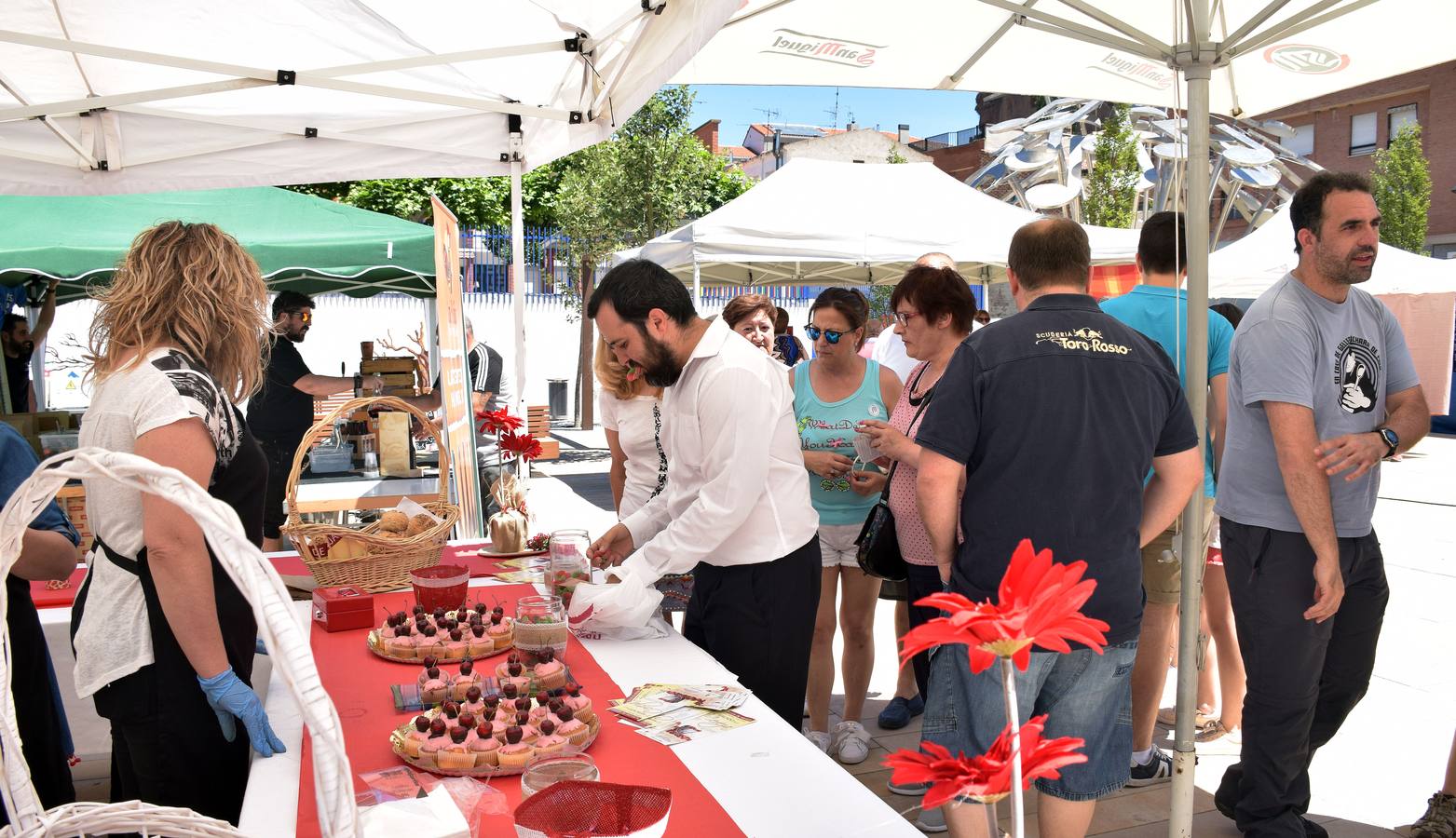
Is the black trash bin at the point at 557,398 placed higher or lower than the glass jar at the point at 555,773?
lower

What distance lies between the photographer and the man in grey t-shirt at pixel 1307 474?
275 centimetres

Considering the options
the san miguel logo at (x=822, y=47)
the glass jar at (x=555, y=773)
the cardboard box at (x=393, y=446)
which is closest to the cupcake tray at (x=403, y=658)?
the glass jar at (x=555, y=773)

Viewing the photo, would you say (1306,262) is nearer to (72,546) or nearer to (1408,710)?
(1408,710)

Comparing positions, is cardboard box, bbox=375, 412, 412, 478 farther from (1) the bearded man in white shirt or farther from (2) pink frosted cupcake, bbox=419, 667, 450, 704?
(2) pink frosted cupcake, bbox=419, 667, 450, 704

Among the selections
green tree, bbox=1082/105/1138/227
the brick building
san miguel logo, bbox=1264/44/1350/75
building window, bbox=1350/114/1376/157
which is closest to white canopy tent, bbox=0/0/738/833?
san miguel logo, bbox=1264/44/1350/75

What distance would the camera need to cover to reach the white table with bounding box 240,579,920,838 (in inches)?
60.2

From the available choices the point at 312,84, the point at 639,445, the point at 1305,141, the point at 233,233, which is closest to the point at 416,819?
the point at 639,445

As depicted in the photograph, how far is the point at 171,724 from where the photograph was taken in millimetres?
1934

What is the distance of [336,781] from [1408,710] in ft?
15.6

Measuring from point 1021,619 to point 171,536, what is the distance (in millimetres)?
1584

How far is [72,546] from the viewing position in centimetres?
232

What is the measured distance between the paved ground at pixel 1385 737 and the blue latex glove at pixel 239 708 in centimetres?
100

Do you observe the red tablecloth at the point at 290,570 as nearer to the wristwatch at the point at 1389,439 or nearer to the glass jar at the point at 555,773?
the glass jar at the point at 555,773

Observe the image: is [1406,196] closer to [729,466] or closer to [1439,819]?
[1439,819]
